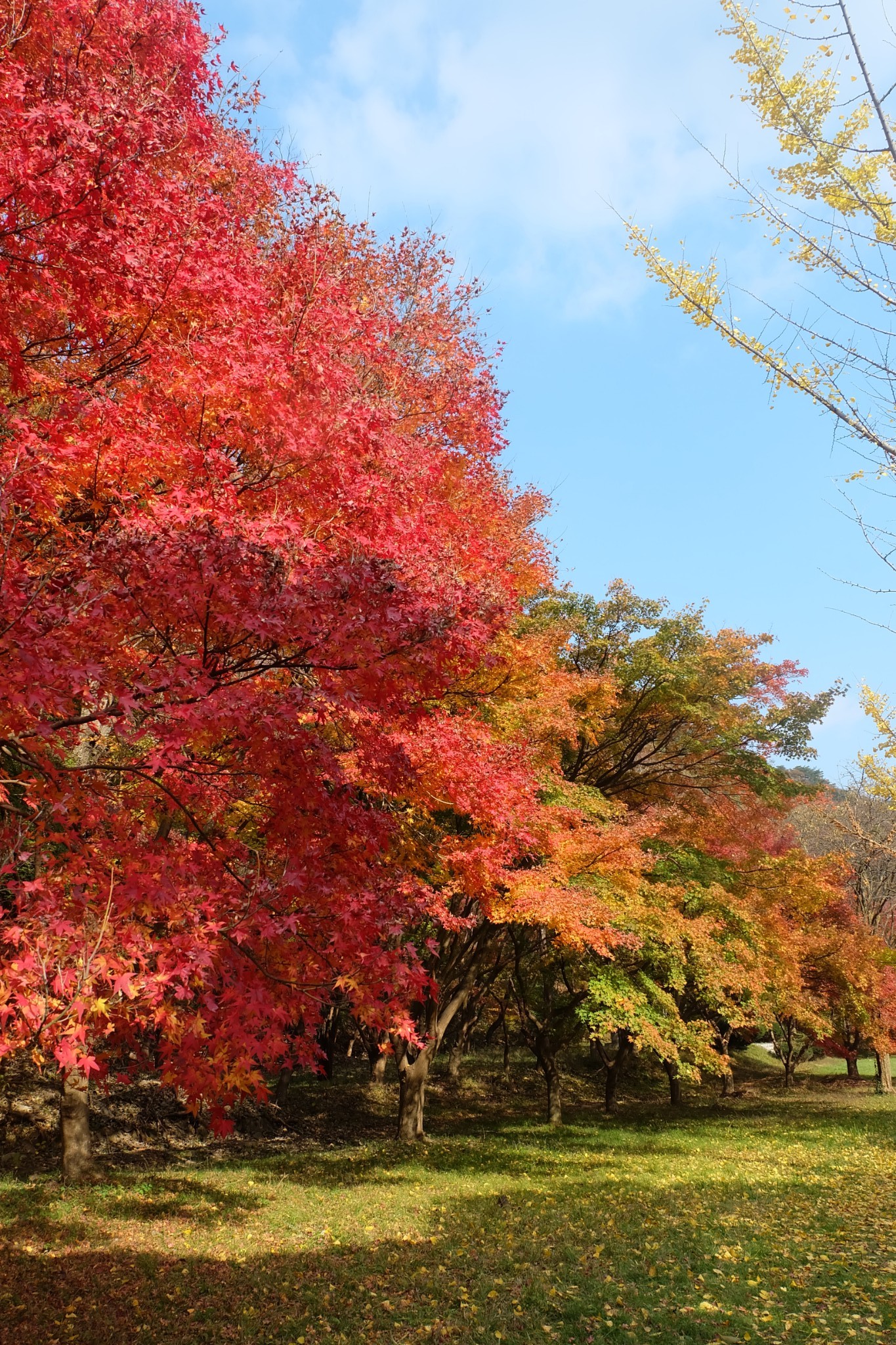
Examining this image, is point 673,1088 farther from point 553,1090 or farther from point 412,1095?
point 412,1095

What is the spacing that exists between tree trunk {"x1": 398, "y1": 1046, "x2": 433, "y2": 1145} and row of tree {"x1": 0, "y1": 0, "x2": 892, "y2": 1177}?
7 centimetres

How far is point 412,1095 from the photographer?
1581 cm

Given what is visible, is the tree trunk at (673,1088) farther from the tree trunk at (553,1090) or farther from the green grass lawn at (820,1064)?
the green grass lawn at (820,1064)

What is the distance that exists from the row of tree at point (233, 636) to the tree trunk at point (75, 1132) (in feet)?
0.15

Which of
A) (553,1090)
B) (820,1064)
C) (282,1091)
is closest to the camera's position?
(282,1091)

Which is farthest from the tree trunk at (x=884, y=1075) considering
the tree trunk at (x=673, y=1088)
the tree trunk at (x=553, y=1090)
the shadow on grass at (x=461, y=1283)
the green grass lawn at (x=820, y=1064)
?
the shadow on grass at (x=461, y=1283)

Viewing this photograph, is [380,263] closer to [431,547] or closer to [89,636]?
[431,547]

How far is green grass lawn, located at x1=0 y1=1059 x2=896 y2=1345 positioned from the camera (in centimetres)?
643

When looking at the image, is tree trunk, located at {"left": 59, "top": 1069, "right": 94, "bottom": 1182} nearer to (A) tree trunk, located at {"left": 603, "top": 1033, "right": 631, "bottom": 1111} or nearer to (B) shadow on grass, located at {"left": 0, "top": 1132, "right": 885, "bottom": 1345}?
(B) shadow on grass, located at {"left": 0, "top": 1132, "right": 885, "bottom": 1345}

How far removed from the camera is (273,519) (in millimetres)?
7016

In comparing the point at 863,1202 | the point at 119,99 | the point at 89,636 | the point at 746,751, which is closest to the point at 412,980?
the point at 89,636

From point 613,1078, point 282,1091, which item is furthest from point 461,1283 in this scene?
point 613,1078

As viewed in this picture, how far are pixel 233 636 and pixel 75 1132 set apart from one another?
32.0 ft

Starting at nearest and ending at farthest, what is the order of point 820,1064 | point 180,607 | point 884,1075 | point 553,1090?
point 180,607 → point 553,1090 → point 884,1075 → point 820,1064
